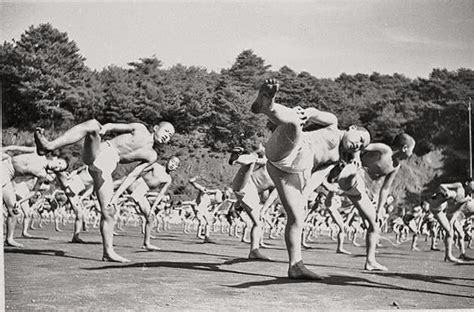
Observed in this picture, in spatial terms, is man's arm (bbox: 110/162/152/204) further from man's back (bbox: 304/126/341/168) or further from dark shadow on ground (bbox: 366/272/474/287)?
dark shadow on ground (bbox: 366/272/474/287)

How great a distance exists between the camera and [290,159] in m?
5.02

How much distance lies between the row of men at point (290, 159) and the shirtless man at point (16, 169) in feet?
0.43

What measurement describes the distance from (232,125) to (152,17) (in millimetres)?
1624

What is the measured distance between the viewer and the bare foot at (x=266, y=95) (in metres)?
4.30

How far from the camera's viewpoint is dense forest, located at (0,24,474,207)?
605 centimetres

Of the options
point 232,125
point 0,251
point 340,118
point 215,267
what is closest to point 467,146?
point 340,118

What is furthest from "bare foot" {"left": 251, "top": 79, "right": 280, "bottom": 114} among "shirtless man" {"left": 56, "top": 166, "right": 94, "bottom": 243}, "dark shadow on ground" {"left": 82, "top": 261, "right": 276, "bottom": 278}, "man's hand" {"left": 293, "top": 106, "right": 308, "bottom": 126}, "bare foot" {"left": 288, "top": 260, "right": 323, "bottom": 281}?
"shirtless man" {"left": 56, "top": 166, "right": 94, "bottom": 243}

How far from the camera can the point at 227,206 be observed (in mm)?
13281

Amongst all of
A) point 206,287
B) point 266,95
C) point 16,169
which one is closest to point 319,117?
point 266,95

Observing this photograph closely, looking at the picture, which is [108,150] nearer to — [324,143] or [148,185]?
[324,143]

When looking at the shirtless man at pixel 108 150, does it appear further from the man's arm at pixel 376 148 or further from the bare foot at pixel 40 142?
the man's arm at pixel 376 148

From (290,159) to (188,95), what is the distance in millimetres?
2765

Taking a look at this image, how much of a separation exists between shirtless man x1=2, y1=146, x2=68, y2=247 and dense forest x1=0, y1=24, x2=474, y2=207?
187mm

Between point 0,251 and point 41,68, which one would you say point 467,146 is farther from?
point 0,251
